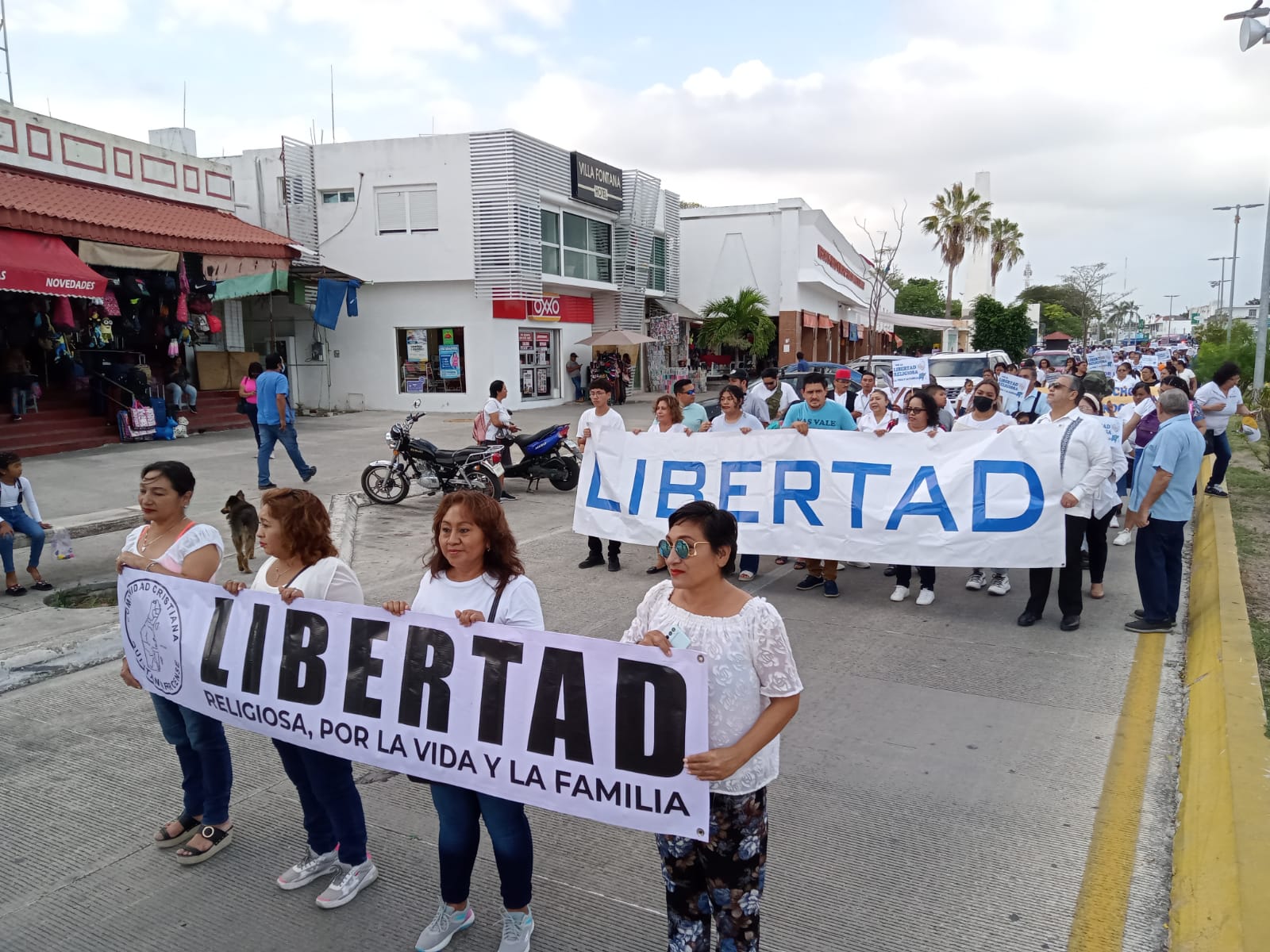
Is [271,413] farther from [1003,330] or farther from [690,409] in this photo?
[1003,330]

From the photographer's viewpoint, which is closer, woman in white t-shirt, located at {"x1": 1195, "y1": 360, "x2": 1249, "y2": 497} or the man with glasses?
the man with glasses

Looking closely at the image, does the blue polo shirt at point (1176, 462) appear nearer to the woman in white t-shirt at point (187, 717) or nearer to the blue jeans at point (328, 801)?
the blue jeans at point (328, 801)

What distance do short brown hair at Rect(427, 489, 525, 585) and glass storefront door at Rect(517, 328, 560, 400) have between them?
2401cm

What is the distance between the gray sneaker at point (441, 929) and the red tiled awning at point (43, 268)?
14.4 m

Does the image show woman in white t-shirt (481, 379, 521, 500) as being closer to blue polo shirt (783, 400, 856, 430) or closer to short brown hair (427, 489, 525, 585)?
blue polo shirt (783, 400, 856, 430)

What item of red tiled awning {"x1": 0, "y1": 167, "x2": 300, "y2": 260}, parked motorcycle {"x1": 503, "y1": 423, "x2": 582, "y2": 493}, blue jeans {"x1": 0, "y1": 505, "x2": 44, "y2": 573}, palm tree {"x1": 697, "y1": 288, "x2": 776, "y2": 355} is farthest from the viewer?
palm tree {"x1": 697, "y1": 288, "x2": 776, "y2": 355}

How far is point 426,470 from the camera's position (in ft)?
39.5

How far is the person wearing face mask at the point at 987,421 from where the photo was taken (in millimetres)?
7602

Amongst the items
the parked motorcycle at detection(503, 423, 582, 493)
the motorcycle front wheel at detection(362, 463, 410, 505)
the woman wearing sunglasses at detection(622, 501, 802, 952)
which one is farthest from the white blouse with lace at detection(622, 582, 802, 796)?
the parked motorcycle at detection(503, 423, 582, 493)

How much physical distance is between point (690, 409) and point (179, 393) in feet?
45.0

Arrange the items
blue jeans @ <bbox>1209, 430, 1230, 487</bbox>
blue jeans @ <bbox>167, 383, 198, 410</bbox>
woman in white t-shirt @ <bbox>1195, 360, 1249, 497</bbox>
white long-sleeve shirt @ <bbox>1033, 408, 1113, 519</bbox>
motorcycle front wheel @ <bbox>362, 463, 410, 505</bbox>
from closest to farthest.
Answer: white long-sleeve shirt @ <bbox>1033, 408, 1113, 519</bbox> → woman in white t-shirt @ <bbox>1195, 360, 1249, 497</bbox> → blue jeans @ <bbox>1209, 430, 1230, 487</bbox> → motorcycle front wheel @ <bbox>362, 463, 410, 505</bbox> → blue jeans @ <bbox>167, 383, 198, 410</bbox>

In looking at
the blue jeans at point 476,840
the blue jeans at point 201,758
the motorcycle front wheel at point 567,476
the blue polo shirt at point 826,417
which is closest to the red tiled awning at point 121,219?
the motorcycle front wheel at point 567,476

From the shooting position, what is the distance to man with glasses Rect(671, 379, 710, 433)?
8.53m

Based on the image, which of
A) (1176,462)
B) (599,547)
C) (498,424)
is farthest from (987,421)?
(498,424)
